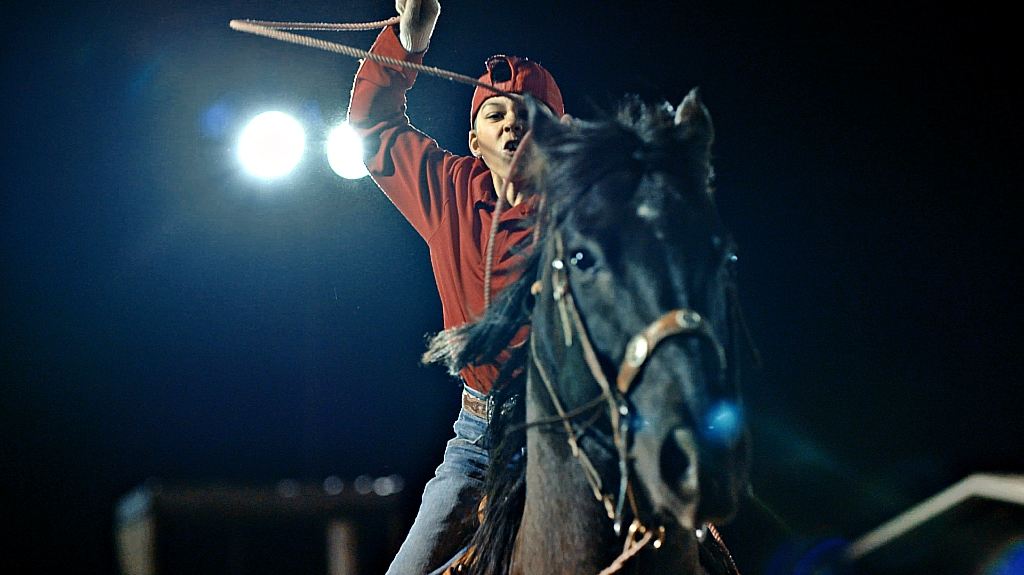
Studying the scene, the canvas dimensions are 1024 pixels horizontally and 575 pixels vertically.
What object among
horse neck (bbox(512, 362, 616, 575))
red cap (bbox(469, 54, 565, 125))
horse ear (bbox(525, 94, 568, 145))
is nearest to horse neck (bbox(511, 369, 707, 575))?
horse neck (bbox(512, 362, 616, 575))

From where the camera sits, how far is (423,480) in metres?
2.29

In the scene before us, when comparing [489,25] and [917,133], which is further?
[917,133]

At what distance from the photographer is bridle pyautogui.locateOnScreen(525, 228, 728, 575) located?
1.02 meters

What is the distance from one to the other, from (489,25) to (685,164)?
4.06 ft

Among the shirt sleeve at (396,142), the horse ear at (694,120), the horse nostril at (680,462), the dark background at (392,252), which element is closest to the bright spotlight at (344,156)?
the dark background at (392,252)

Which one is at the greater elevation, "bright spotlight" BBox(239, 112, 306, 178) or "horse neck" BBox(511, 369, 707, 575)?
"bright spotlight" BBox(239, 112, 306, 178)

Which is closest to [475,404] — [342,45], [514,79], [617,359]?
[617,359]

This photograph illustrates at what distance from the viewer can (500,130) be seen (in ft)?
5.88

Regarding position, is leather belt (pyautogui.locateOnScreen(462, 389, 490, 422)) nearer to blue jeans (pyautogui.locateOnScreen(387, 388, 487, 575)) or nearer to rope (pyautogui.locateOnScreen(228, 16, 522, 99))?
blue jeans (pyautogui.locateOnScreen(387, 388, 487, 575))

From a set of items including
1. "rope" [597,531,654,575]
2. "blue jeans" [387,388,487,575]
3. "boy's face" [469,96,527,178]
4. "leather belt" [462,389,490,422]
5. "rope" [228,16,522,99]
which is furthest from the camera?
"boy's face" [469,96,527,178]

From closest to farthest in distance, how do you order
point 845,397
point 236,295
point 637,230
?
point 637,230 → point 236,295 → point 845,397

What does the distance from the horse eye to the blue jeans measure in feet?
1.83

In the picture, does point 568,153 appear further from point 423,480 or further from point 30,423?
point 30,423

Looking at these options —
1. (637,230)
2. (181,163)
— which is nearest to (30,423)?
(181,163)
